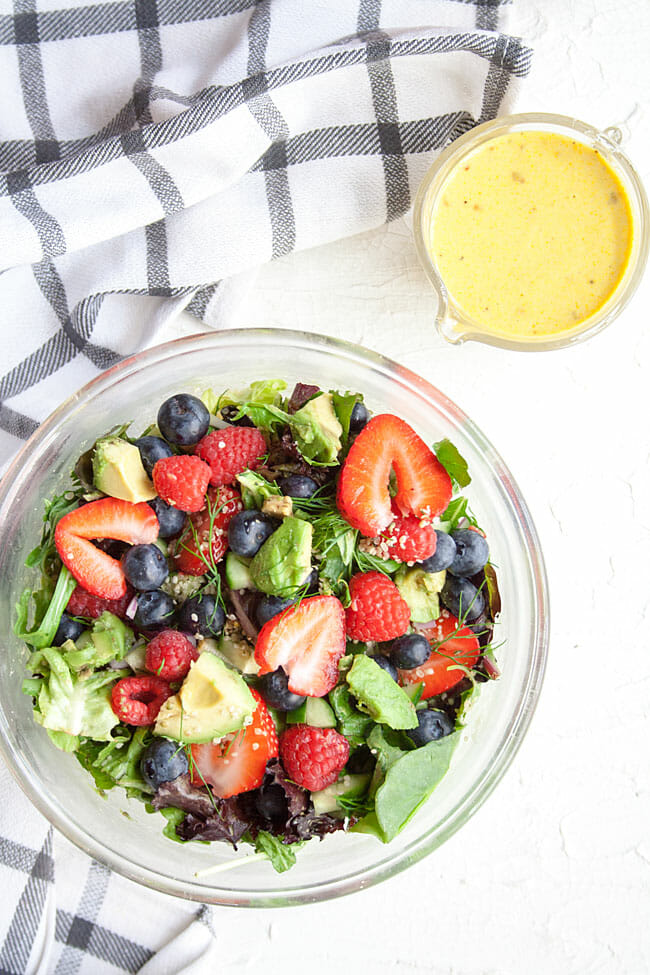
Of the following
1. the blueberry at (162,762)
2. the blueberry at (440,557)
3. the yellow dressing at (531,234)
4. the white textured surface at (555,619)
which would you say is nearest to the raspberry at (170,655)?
the blueberry at (162,762)

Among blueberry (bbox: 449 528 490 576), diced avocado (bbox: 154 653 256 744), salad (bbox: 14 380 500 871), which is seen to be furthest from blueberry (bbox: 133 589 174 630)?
blueberry (bbox: 449 528 490 576)

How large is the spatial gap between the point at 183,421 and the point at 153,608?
33cm

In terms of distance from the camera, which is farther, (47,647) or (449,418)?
(449,418)

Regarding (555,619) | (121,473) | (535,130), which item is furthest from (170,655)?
(535,130)

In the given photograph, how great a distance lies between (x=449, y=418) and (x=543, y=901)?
1.13 meters

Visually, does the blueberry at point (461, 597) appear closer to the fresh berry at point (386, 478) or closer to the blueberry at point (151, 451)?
the fresh berry at point (386, 478)

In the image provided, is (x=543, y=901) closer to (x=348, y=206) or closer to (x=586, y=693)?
(x=586, y=693)

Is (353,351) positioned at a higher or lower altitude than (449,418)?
higher

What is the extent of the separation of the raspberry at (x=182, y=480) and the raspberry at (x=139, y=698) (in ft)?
1.01

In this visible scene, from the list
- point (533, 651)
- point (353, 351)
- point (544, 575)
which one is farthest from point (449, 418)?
point (533, 651)

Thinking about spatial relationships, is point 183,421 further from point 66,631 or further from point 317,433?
point 66,631

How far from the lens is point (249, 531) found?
141cm

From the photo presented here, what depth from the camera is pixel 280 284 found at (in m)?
1.84

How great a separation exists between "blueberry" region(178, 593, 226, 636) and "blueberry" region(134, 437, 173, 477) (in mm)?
246
